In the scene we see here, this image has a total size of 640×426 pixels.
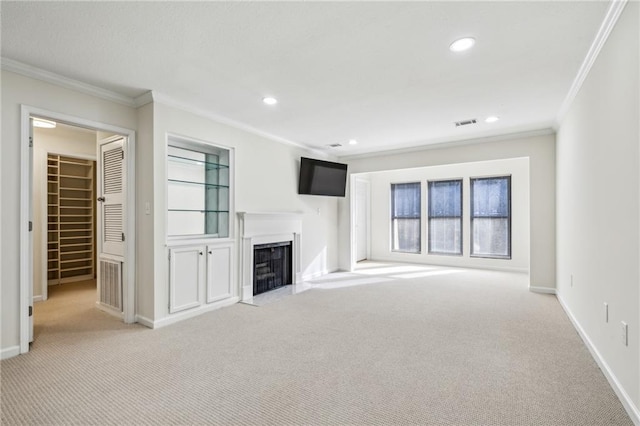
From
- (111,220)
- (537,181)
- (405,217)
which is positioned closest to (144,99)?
(111,220)

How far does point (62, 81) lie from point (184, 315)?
260 centimetres

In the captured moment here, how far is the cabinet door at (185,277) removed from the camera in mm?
3448

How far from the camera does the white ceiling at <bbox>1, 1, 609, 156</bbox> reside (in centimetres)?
196

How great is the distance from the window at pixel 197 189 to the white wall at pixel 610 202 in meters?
3.81

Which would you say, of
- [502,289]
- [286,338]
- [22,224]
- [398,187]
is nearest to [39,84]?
[22,224]

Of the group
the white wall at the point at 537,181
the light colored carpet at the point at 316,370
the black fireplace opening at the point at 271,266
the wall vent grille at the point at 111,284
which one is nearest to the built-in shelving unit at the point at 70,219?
the light colored carpet at the point at 316,370

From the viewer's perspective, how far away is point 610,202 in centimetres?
214

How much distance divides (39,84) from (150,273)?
78.4 inches

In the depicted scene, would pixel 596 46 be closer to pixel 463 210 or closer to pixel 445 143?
pixel 445 143

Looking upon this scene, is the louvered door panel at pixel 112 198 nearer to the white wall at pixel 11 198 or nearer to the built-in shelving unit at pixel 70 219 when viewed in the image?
the white wall at pixel 11 198

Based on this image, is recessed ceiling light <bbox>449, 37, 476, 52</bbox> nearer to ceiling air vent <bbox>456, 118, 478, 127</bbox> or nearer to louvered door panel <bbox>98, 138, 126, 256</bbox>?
ceiling air vent <bbox>456, 118, 478, 127</bbox>

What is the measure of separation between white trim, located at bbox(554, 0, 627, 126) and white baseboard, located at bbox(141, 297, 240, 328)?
4374mm

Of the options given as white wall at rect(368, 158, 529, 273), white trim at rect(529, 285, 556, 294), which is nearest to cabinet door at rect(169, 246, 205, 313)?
white trim at rect(529, 285, 556, 294)

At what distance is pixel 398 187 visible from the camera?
8.06m
